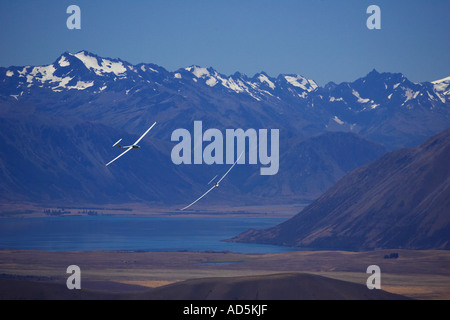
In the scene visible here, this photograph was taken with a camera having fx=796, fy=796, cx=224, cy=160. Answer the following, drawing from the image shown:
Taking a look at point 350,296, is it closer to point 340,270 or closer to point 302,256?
point 340,270

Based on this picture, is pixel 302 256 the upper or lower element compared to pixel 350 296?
upper

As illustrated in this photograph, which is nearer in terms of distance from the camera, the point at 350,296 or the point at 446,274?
the point at 350,296
